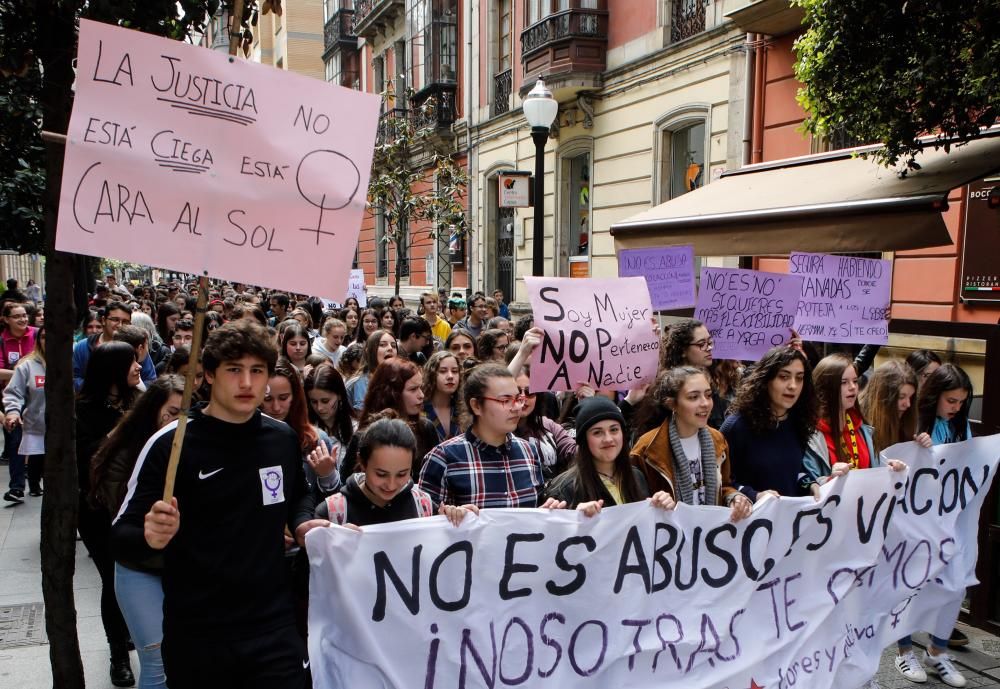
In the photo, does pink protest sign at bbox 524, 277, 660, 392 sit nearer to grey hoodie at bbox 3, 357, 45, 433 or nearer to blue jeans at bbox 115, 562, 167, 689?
blue jeans at bbox 115, 562, 167, 689

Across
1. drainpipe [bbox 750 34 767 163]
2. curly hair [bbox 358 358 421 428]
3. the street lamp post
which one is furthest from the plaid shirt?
drainpipe [bbox 750 34 767 163]

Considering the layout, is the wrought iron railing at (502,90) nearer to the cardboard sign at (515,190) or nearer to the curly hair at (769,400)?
the cardboard sign at (515,190)

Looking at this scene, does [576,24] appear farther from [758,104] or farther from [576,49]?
[758,104]

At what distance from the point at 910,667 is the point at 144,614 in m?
3.82

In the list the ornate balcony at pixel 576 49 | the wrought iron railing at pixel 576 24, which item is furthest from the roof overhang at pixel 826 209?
the wrought iron railing at pixel 576 24

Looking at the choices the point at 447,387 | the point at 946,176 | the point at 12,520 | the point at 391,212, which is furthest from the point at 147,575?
the point at 391,212

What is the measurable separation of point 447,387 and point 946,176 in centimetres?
465

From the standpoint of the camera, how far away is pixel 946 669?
4328mm

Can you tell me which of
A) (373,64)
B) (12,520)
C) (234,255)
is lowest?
(12,520)

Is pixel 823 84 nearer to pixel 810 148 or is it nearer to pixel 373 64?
pixel 810 148

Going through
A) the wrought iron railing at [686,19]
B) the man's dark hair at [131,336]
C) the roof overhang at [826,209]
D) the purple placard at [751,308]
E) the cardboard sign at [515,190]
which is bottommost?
the man's dark hair at [131,336]

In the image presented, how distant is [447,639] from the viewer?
304 cm

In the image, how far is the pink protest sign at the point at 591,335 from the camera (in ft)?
14.7

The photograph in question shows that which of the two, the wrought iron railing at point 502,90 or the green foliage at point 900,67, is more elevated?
the wrought iron railing at point 502,90
